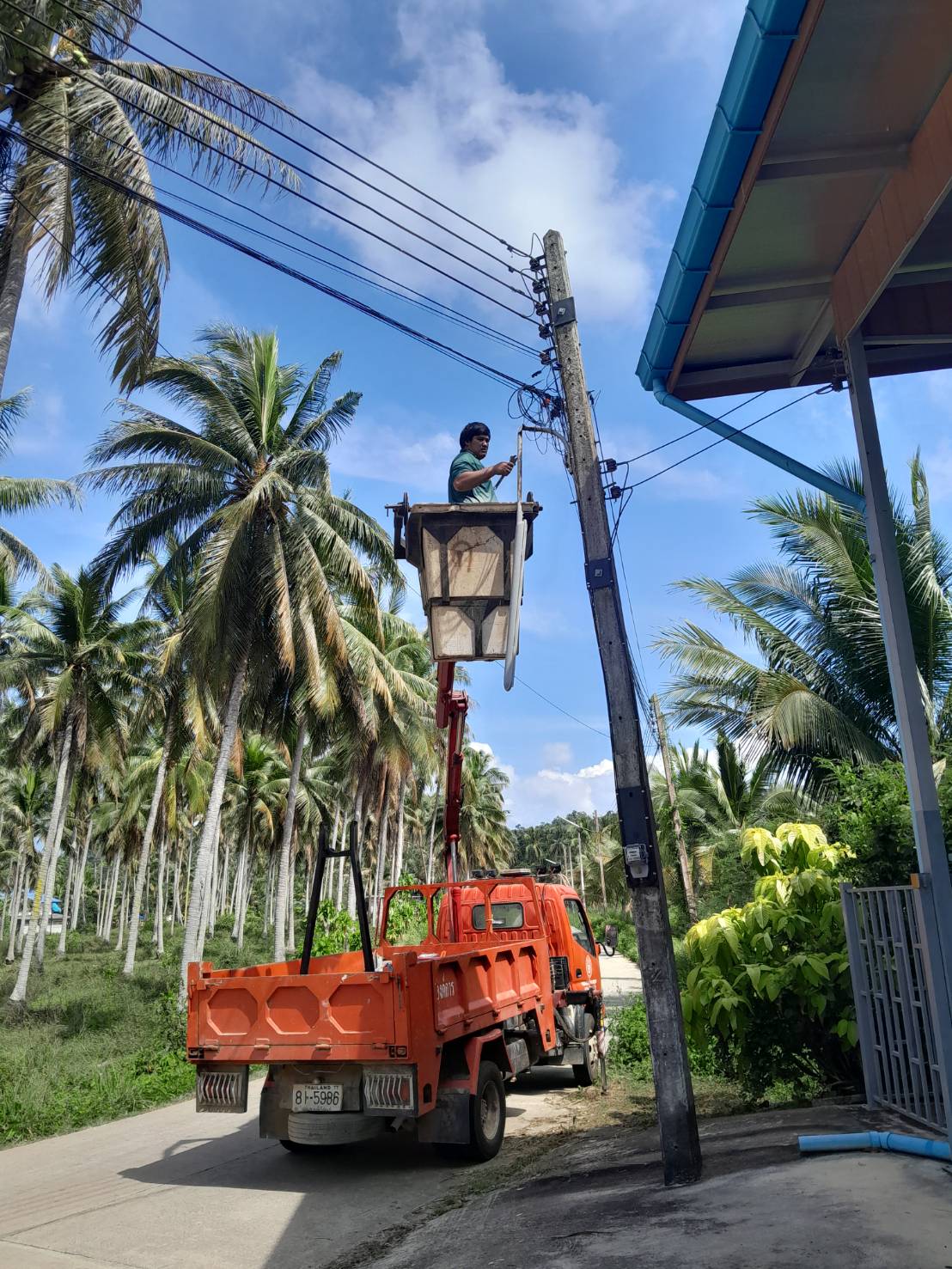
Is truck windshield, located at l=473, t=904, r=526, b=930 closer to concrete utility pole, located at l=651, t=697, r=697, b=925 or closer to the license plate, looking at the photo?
the license plate

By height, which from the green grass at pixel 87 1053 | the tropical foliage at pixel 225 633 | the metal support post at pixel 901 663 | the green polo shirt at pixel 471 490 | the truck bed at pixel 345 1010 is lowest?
the green grass at pixel 87 1053

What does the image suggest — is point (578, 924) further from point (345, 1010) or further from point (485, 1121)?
point (345, 1010)

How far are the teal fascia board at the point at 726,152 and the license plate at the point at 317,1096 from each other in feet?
20.4

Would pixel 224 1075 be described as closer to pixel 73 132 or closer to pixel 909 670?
pixel 909 670

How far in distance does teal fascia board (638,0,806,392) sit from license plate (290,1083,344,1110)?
20.4ft

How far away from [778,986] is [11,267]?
11.3m

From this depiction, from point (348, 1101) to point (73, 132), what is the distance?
35.4 feet

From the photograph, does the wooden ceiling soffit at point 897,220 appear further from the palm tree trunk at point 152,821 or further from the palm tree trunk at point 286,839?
the palm tree trunk at point 286,839

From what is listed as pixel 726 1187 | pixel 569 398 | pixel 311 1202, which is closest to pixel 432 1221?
pixel 311 1202

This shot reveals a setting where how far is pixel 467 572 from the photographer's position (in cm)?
702

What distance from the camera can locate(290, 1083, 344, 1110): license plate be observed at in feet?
25.1

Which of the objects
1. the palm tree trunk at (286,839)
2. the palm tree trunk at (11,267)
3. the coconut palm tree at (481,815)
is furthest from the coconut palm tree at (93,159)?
the coconut palm tree at (481,815)

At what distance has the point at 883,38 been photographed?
445cm

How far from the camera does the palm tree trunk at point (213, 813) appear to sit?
58.1 feet
